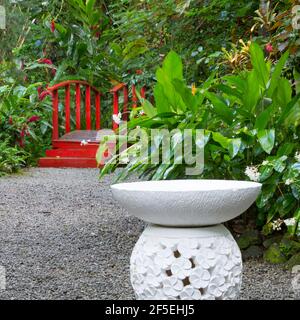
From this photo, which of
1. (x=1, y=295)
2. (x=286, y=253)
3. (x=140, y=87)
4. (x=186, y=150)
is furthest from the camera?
(x=140, y=87)

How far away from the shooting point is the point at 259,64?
3.45 m

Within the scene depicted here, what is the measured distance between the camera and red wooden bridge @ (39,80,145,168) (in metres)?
7.58

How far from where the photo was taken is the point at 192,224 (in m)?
2.15

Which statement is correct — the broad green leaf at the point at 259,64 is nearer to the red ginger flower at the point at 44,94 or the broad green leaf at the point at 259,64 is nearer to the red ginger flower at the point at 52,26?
the red ginger flower at the point at 44,94

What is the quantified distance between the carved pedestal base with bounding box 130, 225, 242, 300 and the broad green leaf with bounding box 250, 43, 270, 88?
145 cm

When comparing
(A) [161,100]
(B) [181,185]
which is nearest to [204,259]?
(B) [181,185]

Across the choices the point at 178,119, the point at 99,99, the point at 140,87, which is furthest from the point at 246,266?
the point at 99,99

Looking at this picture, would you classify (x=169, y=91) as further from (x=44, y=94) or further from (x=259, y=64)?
(x=44, y=94)

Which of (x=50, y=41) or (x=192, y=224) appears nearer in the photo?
(x=192, y=224)

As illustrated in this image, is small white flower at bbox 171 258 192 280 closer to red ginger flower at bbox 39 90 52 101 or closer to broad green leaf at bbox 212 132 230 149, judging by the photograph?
broad green leaf at bbox 212 132 230 149

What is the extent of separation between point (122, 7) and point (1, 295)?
7018mm
